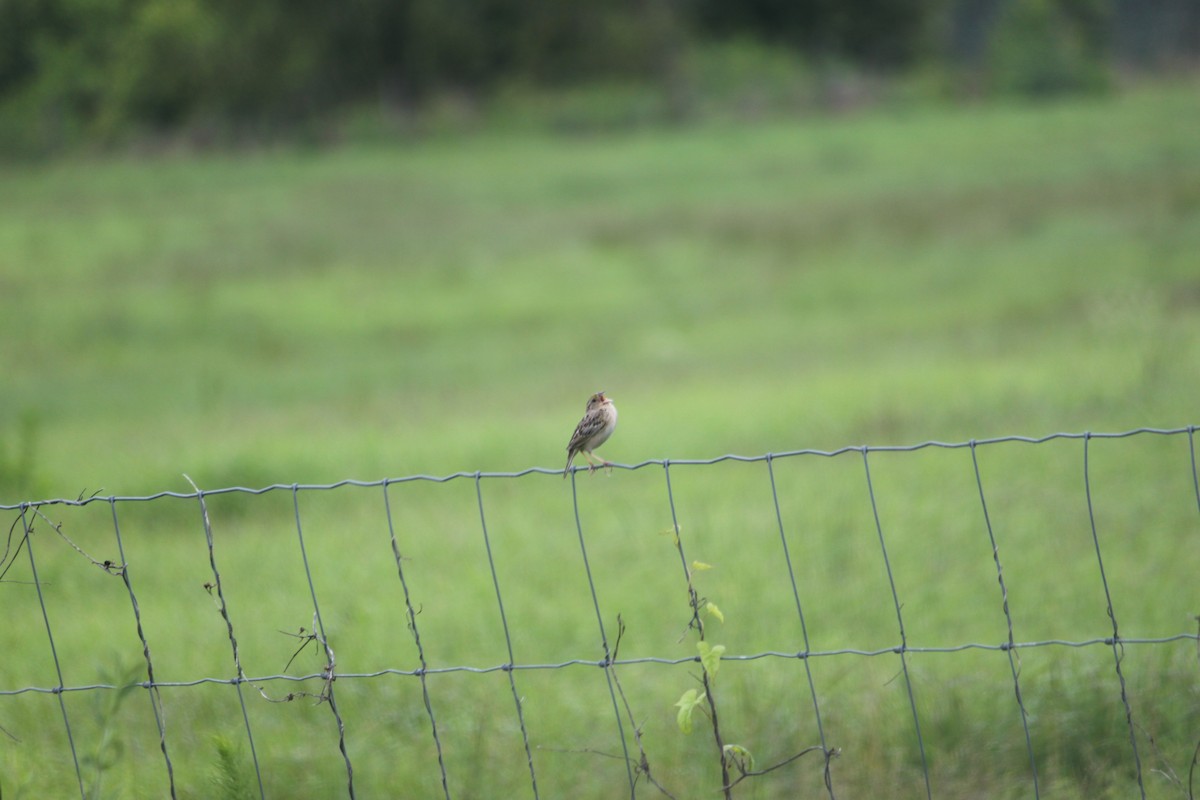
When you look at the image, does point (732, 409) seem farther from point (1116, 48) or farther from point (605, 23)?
point (1116, 48)

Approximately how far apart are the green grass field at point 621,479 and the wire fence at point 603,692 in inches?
1.4

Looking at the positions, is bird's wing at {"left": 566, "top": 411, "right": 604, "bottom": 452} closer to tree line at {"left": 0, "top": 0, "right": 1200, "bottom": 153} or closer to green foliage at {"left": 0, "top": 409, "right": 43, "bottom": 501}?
green foliage at {"left": 0, "top": 409, "right": 43, "bottom": 501}

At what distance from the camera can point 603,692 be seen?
6.08 m

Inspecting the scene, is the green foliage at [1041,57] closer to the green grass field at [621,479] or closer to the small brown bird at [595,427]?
the green grass field at [621,479]

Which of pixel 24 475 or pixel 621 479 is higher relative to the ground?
pixel 24 475

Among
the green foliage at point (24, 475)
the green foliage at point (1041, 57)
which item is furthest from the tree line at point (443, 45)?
the green foliage at point (24, 475)

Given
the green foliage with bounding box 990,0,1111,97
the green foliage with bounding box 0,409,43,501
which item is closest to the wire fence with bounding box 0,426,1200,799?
the green foliage with bounding box 0,409,43,501

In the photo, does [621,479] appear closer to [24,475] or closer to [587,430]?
[24,475]

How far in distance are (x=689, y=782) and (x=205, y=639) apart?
10.9 ft

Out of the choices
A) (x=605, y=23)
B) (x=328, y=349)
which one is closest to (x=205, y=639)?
(x=328, y=349)

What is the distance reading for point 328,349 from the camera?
18141 mm

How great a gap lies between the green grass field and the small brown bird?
852 millimetres

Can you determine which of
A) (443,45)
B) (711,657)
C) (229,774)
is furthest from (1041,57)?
(229,774)

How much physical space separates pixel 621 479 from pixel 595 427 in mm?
5883
